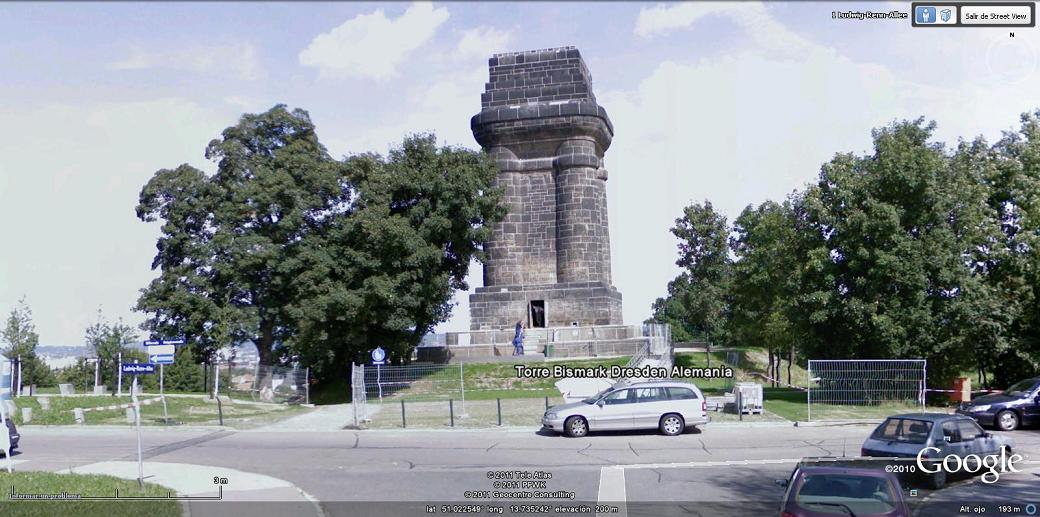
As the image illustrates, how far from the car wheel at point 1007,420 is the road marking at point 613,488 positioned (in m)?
12.8

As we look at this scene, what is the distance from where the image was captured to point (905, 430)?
14641 millimetres

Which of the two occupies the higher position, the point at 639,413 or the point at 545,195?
the point at 545,195

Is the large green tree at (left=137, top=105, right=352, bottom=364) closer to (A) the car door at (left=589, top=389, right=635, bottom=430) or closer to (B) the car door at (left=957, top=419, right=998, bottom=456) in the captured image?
(A) the car door at (left=589, top=389, right=635, bottom=430)

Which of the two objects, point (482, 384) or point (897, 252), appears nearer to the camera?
point (897, 252)

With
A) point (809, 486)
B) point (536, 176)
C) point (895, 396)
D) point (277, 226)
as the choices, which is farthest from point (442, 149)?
point (809, 486)

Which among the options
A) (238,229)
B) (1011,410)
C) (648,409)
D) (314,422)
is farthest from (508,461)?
(238,229)

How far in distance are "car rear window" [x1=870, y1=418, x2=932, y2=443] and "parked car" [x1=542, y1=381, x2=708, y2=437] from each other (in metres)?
7.07

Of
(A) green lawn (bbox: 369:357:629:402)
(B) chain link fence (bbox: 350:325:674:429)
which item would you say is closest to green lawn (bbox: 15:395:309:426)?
(B) chain link fence (bbox: 350:325:674:429)

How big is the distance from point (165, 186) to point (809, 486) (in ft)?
129

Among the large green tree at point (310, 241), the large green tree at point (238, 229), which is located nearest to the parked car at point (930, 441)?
the large green tree at point (310, 241)

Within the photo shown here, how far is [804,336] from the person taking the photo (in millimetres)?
31750

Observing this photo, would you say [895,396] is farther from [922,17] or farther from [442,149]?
[442,149]

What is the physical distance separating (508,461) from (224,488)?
18.8 ft

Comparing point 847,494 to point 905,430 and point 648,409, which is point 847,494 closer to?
point 905,430
